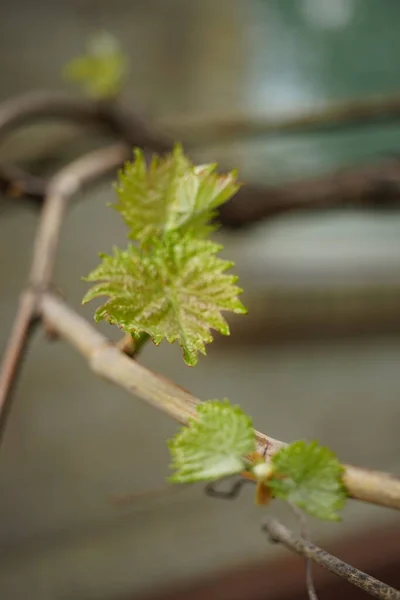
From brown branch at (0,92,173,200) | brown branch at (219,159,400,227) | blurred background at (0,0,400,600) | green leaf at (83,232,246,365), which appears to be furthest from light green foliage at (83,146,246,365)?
blurred background at (0,0,400,600)

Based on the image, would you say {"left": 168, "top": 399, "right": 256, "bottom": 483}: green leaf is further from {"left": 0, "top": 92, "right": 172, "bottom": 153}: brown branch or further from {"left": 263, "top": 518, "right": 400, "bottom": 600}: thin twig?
{"left": 0, "top": 92, "right": 172, "bottom": 153}: brown branch

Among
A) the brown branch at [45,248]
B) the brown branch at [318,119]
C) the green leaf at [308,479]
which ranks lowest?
the green leaf at [308,479]

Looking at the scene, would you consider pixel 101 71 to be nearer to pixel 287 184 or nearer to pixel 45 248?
pixel 287 184

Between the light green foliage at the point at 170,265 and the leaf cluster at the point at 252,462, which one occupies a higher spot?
the light green foliage at the point at 170,265

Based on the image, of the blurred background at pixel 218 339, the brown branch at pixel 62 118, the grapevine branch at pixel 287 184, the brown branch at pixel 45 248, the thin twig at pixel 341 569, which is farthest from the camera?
the blurred background at pixel 218 339

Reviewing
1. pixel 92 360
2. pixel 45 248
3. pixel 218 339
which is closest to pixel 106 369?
pixel 92 360

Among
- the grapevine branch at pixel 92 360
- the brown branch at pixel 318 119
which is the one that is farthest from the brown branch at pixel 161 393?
the brown branch at pixel 318 119

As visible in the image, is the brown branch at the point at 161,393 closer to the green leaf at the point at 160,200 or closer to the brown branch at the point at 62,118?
the green leaf at the point at 160,200
